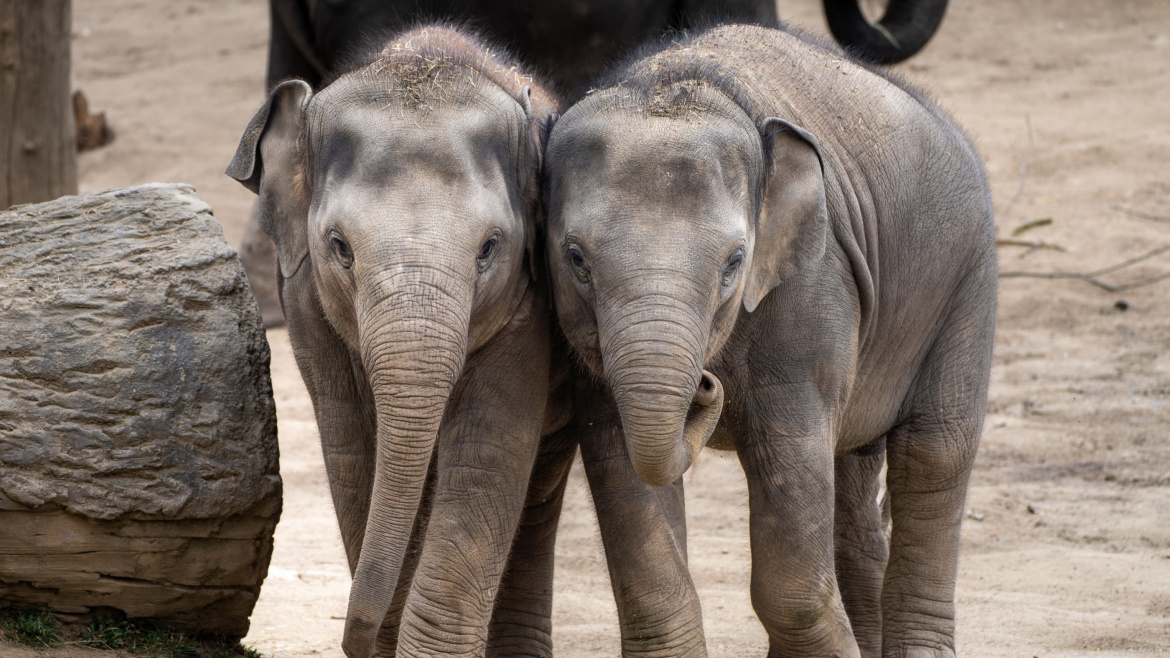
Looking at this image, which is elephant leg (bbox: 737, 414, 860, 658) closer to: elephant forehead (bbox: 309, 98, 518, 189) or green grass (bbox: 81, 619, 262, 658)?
elephant forehead (bbox: 309, 98, 518, 189)

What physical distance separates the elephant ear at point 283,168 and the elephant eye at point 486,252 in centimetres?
50

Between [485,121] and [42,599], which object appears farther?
[42,599]

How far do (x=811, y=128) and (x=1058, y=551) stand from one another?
2.37 meters

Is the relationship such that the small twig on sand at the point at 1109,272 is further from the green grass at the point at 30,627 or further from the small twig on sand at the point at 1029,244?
the green grass at the point at 30,627

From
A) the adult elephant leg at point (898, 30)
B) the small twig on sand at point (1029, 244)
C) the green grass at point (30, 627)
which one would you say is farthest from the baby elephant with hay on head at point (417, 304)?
the small twig on sand at point (1029, 244)

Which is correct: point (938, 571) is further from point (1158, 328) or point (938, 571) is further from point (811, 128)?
point (1158, 328)

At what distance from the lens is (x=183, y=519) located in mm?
3709

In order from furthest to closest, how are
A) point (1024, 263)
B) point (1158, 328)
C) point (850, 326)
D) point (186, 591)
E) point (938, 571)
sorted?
1. point (1024, 263)
2. point (1158, 328)
3. point (938, 571)
4. point (186, 591)
5. point (850, 326)

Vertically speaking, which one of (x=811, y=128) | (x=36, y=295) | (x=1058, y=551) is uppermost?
(x=811, y=128)

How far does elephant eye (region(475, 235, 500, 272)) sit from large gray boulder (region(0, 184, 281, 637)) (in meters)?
1.01

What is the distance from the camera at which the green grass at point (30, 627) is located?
356 cm

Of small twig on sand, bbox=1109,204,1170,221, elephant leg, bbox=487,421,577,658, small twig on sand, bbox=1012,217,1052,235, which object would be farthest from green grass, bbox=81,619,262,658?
small twig on sand, bbox=1109,204,1170,221

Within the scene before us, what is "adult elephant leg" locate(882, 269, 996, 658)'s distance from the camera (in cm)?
404

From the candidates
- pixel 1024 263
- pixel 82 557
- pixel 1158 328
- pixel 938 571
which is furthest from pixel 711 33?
pixel 1024 263
